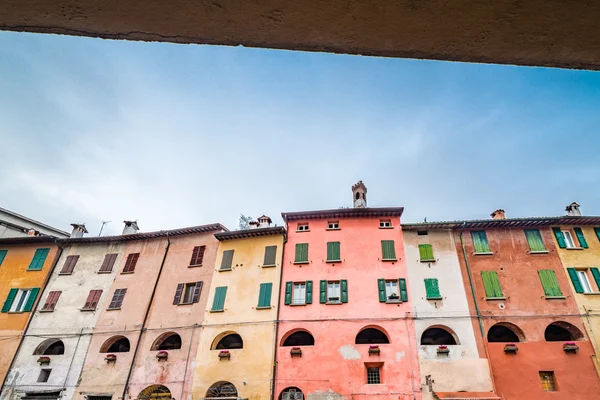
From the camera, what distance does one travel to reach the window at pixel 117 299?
86.7 ft

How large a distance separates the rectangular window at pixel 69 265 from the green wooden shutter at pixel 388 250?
81.8 ft

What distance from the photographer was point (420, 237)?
25688 millimetres

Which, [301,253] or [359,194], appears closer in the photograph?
[301,253]

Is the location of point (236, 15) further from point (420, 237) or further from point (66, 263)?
point (66, 263)

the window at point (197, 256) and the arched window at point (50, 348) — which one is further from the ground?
the window at point (197, 256)

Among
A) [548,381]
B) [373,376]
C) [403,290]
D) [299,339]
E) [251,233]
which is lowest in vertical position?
[548,381]

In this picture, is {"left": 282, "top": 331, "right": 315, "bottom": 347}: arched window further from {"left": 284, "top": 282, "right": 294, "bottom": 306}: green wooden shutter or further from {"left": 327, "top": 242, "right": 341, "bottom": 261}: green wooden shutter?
{"left": 327, "top": 242, "right": 341, "bottom": 261}: green wooden shutter

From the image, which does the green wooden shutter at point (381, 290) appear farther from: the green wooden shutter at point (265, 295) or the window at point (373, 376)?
the green wooden shutter at point (265, 295)

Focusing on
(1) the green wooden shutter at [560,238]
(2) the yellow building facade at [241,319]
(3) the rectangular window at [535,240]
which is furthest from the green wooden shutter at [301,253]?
(1) the green wooden shutter at [560,238]

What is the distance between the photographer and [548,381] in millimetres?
20047

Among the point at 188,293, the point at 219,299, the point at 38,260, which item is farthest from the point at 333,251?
the point at 38,260

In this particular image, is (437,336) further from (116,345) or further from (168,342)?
(116,345)

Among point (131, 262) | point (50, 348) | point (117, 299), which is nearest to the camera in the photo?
point (50, 348)

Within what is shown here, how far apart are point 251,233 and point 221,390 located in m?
10.9
